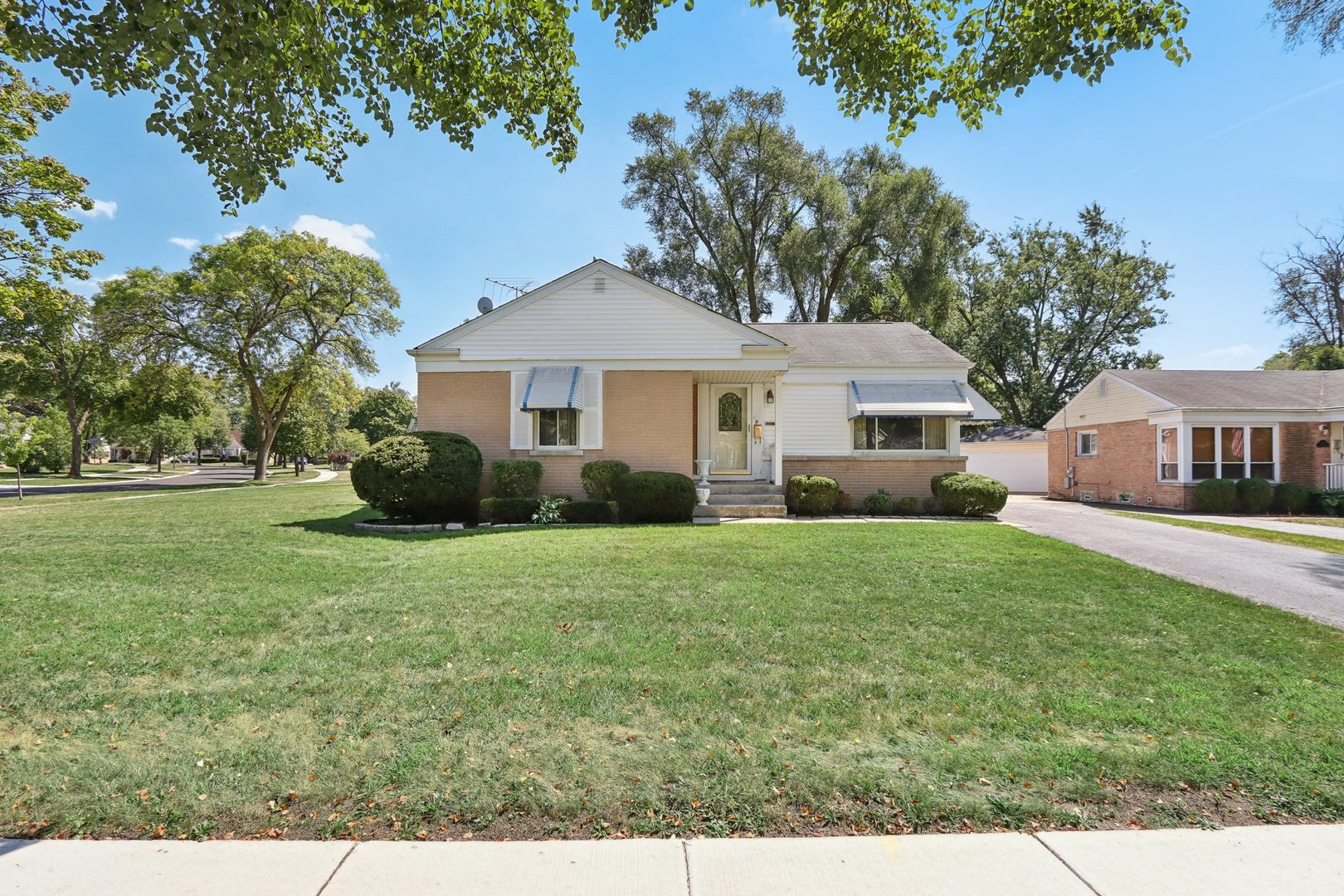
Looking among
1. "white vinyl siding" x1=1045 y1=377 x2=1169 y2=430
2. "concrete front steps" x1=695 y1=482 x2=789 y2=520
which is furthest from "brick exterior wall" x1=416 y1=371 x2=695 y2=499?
"white vinyl siding" x1=1045 y1=377 x2=1169 y2=430

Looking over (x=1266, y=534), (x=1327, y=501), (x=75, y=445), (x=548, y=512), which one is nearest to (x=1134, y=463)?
(x=1327, y=501)

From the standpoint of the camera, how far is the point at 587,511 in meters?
12.5

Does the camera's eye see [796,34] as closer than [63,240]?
Yes

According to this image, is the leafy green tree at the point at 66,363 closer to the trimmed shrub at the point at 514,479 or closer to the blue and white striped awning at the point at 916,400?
the trimmed shrub at the point at 514,479

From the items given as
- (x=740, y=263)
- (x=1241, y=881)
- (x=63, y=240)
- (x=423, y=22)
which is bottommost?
(x=1241, y=881)

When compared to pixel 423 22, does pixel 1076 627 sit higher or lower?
lower

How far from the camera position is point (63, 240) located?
680 inches

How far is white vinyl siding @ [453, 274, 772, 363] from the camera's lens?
14172 millimetres

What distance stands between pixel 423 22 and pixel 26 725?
5.79 metres

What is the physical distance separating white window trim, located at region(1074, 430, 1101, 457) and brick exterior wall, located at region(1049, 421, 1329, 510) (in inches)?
2.0

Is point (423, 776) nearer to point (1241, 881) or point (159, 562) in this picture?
point (1241, 881)

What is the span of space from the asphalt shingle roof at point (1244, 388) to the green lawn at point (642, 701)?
16974 millimetres

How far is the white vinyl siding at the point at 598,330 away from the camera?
14172 millimetres

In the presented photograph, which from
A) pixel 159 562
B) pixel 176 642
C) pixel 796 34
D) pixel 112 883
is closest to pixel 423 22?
pixel 796 34
